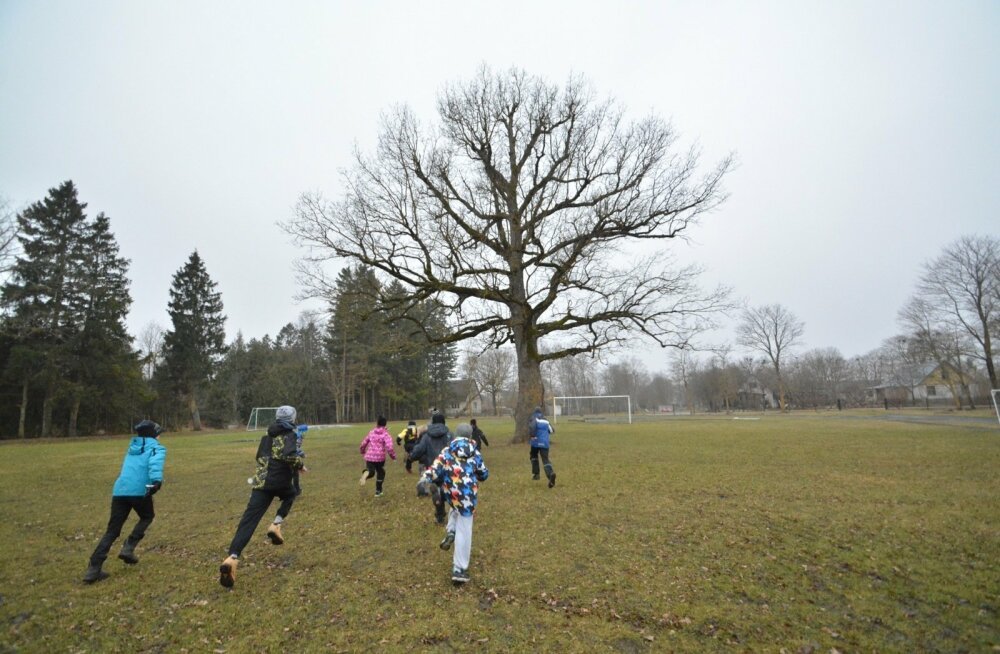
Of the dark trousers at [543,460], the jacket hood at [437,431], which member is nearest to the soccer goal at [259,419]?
the dark trousers at [543,460]

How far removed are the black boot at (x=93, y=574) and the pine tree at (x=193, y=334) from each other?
47.0 m

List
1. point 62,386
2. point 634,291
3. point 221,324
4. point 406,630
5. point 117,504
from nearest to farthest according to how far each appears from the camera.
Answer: point 406,630
point 117,504
point 634,291
point 62,386
point 221,324

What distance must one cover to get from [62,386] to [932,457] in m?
50.6

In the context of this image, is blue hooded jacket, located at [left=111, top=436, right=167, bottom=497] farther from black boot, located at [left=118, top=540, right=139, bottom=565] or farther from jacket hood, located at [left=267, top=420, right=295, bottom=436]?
jacket hood, located at [left=267, top=420, right=295, bottom=436]

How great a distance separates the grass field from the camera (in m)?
→ 4.53

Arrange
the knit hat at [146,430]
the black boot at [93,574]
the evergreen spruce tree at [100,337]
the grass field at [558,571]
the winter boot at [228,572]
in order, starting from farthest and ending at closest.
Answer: the evergreen spruce tree at [100,337]
the knit hat at [146,430]
the black boot at [93,574]
the winter boot at [228,572]
the grass field at [558,571]

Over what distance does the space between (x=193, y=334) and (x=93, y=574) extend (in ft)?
160

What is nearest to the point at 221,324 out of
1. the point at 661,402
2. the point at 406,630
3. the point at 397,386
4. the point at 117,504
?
the point at 397,386

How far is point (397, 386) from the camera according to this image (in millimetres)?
60656

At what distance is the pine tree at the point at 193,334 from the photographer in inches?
1812

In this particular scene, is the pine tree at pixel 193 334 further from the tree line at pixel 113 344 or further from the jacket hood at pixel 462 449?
the jacket hood at pixel 462 449

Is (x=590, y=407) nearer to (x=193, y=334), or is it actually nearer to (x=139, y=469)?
(x=193, y=334)

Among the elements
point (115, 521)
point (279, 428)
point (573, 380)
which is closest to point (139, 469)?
point (115, 521)

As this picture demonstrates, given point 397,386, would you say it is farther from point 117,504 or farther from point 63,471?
point 117,504
